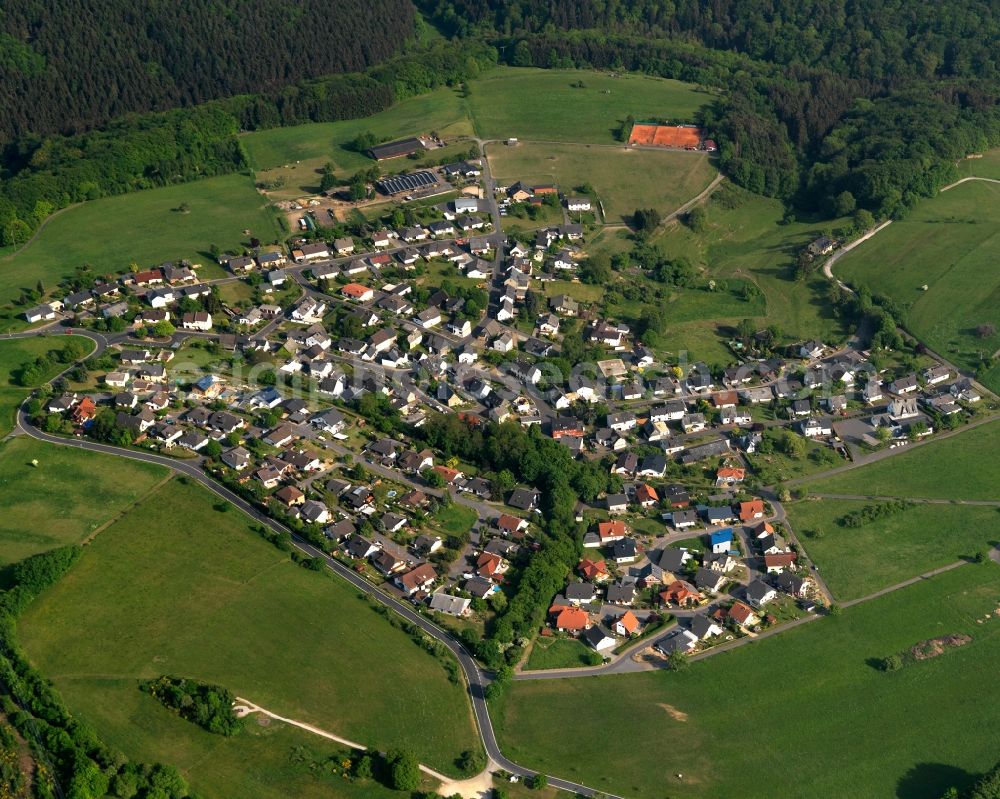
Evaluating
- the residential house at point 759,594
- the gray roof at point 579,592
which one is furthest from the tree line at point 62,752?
the residential house at point 759,594

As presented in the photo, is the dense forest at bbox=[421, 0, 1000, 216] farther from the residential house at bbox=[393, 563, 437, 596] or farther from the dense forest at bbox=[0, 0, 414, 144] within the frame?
the residential house at bbox=[393, 563, 437, 596]

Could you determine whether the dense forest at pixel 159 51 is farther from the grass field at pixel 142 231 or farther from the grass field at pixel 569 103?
the grass field at pixel 142 231

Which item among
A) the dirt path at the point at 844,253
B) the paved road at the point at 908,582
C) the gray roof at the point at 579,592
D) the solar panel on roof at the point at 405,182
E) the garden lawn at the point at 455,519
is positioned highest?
the solar panel on roof at the point at 405,182

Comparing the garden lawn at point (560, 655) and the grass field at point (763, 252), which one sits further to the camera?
the grass field at point (763, 252)

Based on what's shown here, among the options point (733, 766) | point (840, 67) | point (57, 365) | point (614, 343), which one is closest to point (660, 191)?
point (614, 343)

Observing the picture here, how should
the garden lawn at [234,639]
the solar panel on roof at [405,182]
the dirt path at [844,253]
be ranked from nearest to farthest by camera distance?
the garden lawn at [234,639] < the dirt path at [844,253] < the solar panel on roof at [405,182]

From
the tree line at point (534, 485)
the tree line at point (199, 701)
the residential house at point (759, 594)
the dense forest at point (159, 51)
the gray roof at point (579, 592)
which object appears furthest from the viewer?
the dense forest at point (159, 51)

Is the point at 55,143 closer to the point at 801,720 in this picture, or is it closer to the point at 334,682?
the point at 334,682

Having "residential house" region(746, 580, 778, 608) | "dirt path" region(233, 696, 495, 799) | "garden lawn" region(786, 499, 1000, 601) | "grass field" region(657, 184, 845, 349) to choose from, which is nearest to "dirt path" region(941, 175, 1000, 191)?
"grass field" region(657, 184, 845, 349)
